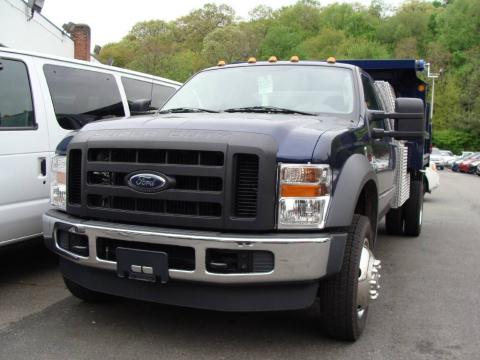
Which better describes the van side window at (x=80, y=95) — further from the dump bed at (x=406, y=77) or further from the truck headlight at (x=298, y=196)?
the dump bed at (x=406, y=77)

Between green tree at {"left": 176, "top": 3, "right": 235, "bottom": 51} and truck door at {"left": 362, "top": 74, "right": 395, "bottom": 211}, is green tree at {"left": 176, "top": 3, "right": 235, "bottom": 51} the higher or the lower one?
the higher one

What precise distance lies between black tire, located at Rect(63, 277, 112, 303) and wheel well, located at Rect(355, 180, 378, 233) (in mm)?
2141

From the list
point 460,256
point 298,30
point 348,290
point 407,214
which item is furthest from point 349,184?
point 298,30

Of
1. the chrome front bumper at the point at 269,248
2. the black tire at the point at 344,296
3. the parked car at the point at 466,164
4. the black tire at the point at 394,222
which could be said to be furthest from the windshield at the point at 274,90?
the parked car at the point at 466,164

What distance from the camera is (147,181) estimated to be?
348 cm

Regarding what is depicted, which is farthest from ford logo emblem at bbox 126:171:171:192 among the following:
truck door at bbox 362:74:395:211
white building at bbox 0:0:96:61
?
white building at bbox 0:0:96:61

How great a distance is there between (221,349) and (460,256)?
436 centimetres

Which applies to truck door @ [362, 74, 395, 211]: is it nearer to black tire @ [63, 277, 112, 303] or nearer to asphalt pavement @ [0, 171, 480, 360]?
asphalt pavement @ [0, 171, 480, 360]

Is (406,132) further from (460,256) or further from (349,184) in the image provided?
(460,256)

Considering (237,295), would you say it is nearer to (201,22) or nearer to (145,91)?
(145,91)

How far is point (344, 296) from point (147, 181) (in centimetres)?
144

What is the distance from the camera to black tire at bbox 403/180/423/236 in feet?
25.7

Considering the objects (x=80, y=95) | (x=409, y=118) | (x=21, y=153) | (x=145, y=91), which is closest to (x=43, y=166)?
(x=21, y=153)

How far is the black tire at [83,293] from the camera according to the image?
4379 mm
